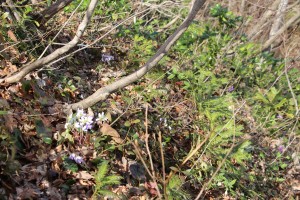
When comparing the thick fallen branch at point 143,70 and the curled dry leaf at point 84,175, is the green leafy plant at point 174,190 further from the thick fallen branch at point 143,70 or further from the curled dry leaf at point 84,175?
the thick fallen branch at point 143,70

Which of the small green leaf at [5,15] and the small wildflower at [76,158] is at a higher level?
the small green leaf at [5,15]

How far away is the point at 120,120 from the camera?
123 inches

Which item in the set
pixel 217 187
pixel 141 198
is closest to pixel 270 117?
pixel 217 187

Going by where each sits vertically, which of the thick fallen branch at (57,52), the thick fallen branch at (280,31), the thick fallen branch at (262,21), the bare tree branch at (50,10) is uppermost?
the bare tree branch at (50,10)

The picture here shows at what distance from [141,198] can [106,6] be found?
316 cm

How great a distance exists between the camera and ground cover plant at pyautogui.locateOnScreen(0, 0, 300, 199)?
2275 mm

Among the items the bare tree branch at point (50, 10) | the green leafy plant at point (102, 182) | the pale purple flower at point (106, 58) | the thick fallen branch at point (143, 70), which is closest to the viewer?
the green leafy plant at point (102, 182)

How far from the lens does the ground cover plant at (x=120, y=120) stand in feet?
7.47

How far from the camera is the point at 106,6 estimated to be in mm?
4754

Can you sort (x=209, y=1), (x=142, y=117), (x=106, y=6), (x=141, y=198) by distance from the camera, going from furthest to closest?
(x=209, y=1) → (x=106, y=6) → (x=142, y=117) → (x=141, y=198)

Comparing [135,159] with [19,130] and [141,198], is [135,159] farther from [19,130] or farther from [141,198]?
[19,130]

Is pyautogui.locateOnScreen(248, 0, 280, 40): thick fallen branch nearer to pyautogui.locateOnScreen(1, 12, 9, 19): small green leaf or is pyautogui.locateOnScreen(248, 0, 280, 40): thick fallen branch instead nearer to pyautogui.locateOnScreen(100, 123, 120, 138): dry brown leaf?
pyautogui.locateOnScreen(100, 123, 120, 138): dry brown leaf

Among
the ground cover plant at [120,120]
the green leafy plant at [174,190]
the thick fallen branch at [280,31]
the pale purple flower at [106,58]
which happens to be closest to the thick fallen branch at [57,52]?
the ground cover plant at [120,120]

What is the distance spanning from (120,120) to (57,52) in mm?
970
